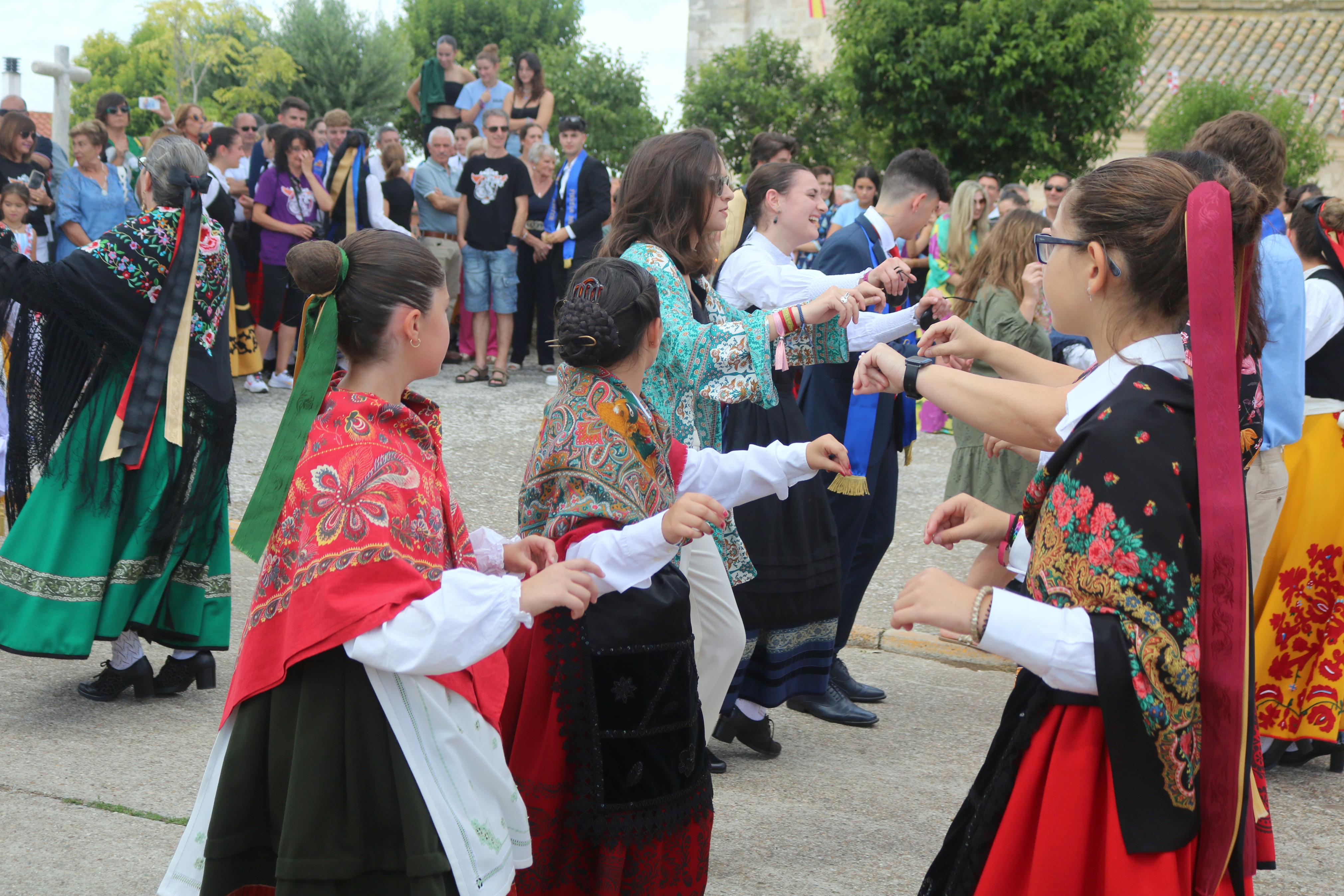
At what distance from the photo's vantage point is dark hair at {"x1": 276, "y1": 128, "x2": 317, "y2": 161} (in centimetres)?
949

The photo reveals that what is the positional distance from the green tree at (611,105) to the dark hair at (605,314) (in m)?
18.6

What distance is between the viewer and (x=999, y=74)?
17.1 m

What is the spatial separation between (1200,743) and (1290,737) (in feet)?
8.98

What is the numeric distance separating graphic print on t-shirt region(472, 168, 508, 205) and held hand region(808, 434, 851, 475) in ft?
24.7

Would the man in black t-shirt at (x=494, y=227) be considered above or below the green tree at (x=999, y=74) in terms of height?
below

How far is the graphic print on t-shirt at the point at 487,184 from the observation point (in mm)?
9883

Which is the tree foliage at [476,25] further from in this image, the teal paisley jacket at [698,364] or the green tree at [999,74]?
the teal paisley jacket at [698,364]

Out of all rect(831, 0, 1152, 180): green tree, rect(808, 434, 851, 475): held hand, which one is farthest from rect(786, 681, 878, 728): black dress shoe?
rect(831, 0, 1152, 180): green tree

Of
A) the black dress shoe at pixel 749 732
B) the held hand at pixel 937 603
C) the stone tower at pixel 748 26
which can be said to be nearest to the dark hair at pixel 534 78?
the black dress shoe at pixel 749 732

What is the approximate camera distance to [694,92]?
70.5 ft

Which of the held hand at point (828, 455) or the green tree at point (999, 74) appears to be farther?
the green tree at point (999, 74)

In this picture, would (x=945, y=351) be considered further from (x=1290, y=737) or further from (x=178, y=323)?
(x=178, y=323)

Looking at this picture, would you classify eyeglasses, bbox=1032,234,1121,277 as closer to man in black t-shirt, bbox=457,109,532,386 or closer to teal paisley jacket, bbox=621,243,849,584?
teal paisley jacket, bbox=621,243,849,584

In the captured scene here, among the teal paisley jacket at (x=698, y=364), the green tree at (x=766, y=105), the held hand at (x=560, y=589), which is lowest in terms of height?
the held hand at (x=560, y=589)
